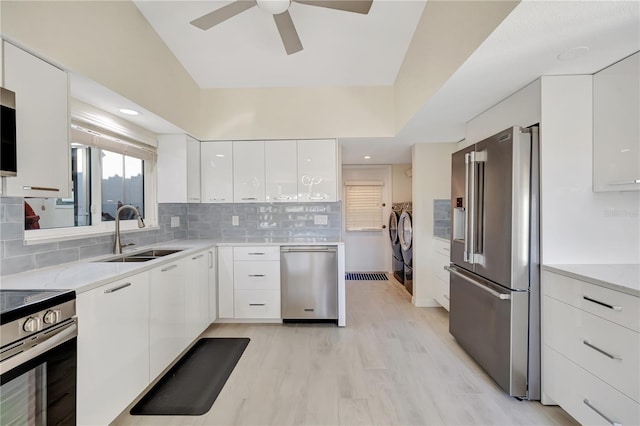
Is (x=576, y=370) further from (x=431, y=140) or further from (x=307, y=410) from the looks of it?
(x=431, y=140)

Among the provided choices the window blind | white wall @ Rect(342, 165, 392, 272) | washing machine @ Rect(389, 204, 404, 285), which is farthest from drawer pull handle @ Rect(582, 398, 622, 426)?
white wall @ Rect(342, 165, 392, 272)

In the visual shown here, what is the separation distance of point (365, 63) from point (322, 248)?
193 centimetres

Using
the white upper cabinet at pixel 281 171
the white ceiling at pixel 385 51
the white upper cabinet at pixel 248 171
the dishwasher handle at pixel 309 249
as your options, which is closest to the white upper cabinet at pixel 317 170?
the white upper cabinet at pixel 281 171

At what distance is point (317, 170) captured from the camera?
320 centimetres

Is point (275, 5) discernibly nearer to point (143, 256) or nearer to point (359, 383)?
point (143, 256)

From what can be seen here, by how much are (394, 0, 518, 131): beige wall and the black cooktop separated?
2.27 m

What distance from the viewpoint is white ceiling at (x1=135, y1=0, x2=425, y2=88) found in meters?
2.05

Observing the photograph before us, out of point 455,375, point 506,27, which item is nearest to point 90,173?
point 506,27

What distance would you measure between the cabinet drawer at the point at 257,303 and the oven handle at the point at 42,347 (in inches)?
69.5

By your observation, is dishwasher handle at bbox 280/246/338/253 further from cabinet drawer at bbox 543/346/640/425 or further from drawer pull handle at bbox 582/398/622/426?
drawer pull handle at bbox 582/398/622/426

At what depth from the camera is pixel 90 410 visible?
1.35 metres

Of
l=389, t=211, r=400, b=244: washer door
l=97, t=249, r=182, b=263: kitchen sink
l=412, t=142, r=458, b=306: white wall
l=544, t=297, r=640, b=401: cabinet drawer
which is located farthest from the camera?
l=389, t=211, r=400, b=244: washer door

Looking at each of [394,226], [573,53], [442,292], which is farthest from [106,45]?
[394,226]

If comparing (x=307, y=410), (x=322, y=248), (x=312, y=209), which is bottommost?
(x=307, y=410)
